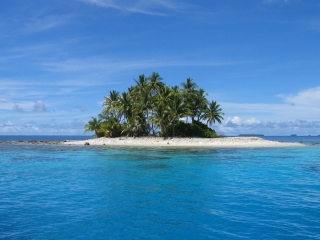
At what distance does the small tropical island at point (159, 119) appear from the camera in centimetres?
6100

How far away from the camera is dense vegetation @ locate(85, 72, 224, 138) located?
62425 millimetres

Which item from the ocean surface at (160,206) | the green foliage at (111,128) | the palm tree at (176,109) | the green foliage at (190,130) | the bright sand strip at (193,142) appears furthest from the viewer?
the green foliage at (111,128)

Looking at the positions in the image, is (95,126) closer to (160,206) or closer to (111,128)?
(111,128)

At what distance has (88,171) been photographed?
24688 millimetres

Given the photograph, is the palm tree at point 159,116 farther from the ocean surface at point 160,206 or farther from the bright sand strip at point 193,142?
the ocean surface at point 160,206

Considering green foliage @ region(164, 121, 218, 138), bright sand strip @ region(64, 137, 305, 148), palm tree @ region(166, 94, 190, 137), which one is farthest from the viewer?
green foliage @ region(164, 121, 218, 138)

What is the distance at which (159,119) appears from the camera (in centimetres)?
6194

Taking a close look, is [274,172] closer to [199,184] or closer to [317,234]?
[199,184]

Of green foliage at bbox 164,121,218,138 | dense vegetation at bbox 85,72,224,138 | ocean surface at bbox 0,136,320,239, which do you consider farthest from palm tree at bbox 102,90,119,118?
ocean surface at bbox 0,136,320,239

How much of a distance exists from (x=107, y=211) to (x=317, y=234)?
796 centimetres

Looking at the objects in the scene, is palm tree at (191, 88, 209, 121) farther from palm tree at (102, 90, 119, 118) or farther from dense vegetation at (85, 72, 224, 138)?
palm tree at (102, 90, 119, 118)

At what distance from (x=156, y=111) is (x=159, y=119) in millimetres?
2005

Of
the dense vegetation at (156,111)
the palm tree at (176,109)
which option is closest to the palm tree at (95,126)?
the dense vegetation at (156,111)

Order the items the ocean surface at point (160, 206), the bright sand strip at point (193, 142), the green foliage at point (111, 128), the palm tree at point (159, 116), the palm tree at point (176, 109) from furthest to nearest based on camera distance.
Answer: the green foliage at point (111, 128)
the palm tree at point (159, 116)
the palm tree at point (176, 109)
the bright sand strip at point (193, 142)
the ocean surface at point (160, 206)
